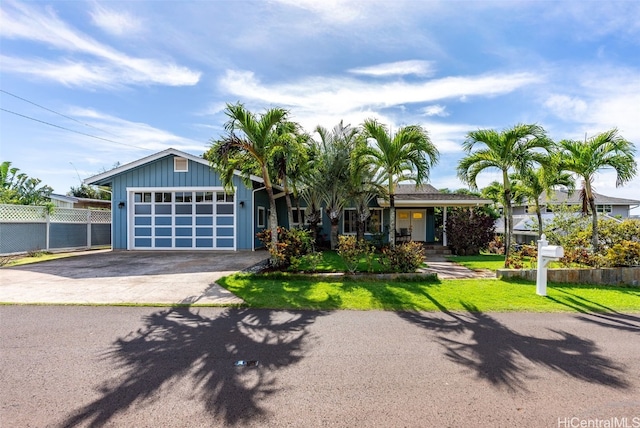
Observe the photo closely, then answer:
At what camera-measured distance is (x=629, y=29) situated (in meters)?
8.14

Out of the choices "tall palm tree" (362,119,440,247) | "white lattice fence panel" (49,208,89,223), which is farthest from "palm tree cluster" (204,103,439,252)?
"white lattice fence panel" (49,208,89,223)

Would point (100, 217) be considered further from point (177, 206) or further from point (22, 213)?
point (177, 206)

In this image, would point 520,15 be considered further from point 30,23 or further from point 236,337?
point 30,23

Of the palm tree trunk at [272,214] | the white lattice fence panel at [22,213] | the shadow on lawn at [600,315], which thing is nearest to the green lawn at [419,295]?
the shadow on lawn at [600,315]

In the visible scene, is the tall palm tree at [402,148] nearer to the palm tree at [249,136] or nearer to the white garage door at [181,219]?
the palm tree at [249,136]

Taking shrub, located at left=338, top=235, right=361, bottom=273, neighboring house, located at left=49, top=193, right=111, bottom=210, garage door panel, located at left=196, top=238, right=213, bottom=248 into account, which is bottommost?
garage door panel, located at left=196, top=238, right=213, bottom=248

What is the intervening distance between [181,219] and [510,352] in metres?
14.0

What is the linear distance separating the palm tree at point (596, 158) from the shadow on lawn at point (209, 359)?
10.4 meters

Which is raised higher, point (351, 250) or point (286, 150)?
point (286, 150)

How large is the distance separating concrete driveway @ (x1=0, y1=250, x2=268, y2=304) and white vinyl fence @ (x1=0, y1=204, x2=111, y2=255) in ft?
9.70

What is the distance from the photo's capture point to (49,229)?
14102 mm

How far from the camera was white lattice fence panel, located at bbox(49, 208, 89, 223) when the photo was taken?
1434 centimetres

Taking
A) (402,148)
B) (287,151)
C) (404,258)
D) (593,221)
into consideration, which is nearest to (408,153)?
(402,148)

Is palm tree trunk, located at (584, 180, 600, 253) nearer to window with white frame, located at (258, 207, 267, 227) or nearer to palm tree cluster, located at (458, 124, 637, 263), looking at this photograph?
palm tree cluster, located at (458, 124, 637, 263)
